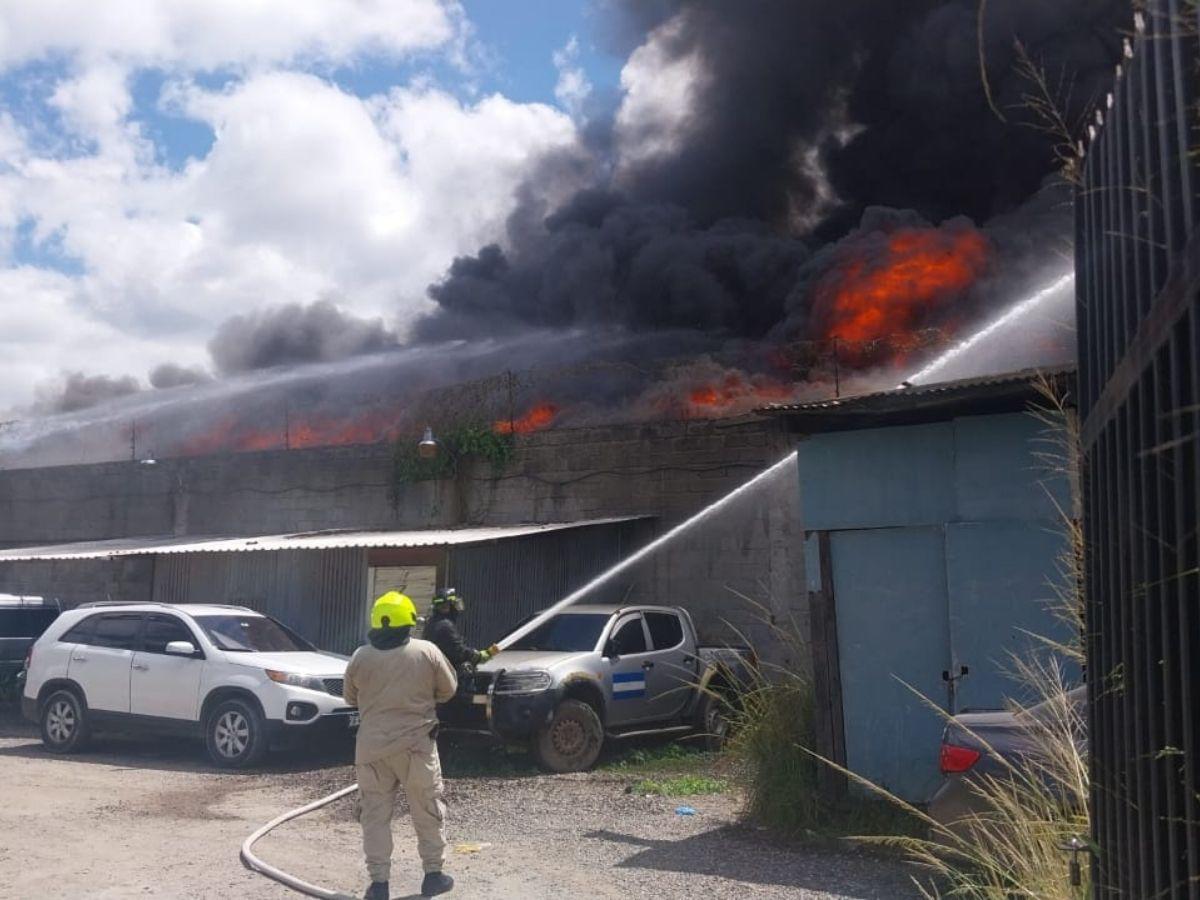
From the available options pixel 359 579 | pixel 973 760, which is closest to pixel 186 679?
pixel 359 579

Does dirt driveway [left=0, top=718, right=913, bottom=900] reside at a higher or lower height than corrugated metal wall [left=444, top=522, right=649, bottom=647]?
lower

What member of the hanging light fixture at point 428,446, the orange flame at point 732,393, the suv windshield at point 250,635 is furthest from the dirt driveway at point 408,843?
the orange flame at point 732,393

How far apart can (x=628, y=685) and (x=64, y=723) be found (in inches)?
234

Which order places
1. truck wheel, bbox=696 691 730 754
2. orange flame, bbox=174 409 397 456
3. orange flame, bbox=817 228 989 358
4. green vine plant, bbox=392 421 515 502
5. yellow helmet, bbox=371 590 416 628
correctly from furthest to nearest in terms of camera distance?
1. orange flame, bbox=174 409 397 456
2. orange flame, bbox=817 228 989 358
3. green vine plant, bbox=392 421 515 502
4. truck wheel, bbox=696 691 730 754
5. yellow helmet, bbox=371 590 416 628

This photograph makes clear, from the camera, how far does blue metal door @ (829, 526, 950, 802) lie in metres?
8.16

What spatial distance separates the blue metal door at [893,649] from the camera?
26.8ft

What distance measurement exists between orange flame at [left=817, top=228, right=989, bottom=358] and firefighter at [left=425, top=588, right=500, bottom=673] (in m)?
14.1

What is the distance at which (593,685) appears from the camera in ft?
36.9

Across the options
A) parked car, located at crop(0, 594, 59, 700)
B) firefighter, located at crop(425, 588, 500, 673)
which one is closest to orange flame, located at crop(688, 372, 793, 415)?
firefighter, located at crop(425, 588, 500, 673)

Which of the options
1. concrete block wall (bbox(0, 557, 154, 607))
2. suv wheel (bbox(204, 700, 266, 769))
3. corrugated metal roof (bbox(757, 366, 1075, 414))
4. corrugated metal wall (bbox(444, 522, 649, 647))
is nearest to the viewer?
corrugated metal roof (bbox(757, 366, 1075, 414))

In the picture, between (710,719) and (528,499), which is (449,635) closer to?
(710,719)

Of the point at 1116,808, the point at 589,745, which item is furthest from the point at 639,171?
the point at 1116,808

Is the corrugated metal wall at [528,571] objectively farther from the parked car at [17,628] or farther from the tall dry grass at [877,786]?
the parked car at [17,628]

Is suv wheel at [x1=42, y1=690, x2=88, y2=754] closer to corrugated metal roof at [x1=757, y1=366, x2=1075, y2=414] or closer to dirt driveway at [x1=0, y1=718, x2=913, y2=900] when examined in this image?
dirt driveway at [x1=0, y1=718, x2=913, y2=900]
